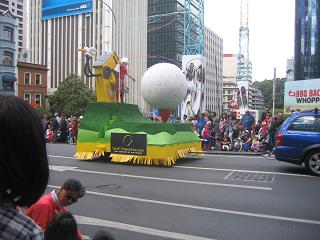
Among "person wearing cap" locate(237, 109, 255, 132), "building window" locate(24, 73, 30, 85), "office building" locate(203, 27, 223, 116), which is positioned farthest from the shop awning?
"office building" locate(203, 27, 223, 116)

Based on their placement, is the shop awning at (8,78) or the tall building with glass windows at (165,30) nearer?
the shop awning at (8,78)

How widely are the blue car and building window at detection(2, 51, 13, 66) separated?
57.3 metres

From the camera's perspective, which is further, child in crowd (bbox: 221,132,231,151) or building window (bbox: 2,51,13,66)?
building window (bbox: 2,51,13,66)

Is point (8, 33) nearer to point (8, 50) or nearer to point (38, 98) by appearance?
point (8, 50)

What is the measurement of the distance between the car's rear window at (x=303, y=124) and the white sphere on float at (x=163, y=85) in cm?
478

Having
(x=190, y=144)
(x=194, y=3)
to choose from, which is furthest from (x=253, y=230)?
(x=194, y=3)

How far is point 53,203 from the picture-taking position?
3.67 metres

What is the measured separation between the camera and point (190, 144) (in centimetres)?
1462

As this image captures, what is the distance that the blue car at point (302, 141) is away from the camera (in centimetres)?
1099

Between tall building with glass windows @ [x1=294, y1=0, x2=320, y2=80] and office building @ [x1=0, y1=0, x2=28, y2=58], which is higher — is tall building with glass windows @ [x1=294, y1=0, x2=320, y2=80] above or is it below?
below

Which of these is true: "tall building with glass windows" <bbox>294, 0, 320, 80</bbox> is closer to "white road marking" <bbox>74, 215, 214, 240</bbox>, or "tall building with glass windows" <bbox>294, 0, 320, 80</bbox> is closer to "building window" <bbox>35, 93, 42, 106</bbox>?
"building window" <bbox>35, 93, 42, 106</bbox>

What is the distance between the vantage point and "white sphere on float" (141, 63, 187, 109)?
14.7 meters

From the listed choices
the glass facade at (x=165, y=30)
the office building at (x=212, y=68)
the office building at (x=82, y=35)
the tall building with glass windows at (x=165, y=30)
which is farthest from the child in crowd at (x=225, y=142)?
the office building at (x=212, y=68)

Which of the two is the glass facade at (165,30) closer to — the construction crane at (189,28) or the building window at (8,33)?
the building window at (8,33)
